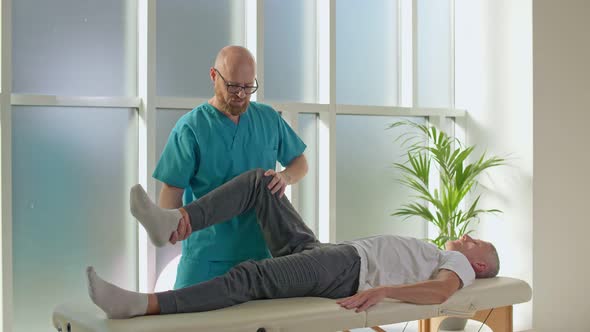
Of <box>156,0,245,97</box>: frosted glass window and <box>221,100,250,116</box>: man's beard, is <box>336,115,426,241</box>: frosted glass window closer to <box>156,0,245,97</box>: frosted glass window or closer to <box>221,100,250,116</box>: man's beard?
<box>156,0,245,97</box>: frosted glass window

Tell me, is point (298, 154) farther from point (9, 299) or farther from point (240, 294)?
point (9, 299)

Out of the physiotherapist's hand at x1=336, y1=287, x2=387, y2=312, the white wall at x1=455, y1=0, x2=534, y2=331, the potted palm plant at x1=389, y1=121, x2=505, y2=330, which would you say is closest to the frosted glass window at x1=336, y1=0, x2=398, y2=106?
the potted palm plant at x1=389, y1=121, x2=505, y2=330

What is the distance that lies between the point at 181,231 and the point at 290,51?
5.71 feet

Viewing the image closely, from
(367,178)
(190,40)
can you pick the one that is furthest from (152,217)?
(367,178)

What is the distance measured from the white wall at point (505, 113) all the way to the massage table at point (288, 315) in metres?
1.41

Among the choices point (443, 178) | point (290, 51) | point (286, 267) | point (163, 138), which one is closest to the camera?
point (286, 267)

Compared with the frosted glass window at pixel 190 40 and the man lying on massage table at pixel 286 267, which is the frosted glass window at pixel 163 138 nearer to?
the frosted glass window at pixel 190 40

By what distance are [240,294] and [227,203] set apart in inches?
12.2

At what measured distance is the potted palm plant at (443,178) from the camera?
4270mm

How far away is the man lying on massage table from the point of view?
7.61 feet

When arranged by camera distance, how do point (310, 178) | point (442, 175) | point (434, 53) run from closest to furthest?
point (310, 178)
point (442, 175)
point (434, 53)

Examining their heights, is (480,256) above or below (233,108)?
below

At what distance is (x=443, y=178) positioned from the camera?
4359mm

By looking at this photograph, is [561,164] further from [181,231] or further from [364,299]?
[181,231]
